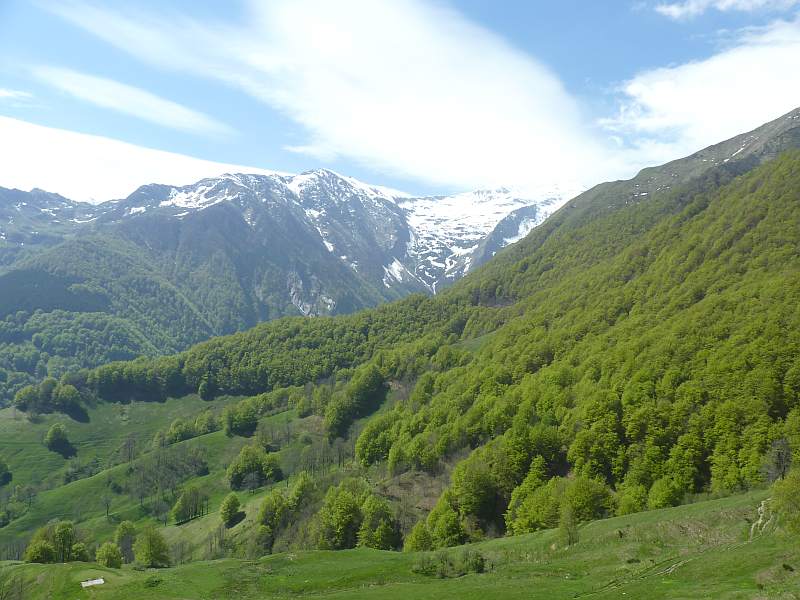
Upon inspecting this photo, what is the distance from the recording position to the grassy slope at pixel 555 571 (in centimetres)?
4469

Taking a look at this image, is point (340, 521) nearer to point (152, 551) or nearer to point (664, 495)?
point (152, 551)

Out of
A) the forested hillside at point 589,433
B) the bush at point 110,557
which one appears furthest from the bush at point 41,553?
the forested hillside at point 589,433

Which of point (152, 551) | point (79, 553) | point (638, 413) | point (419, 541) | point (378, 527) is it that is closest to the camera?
point (419, 541)

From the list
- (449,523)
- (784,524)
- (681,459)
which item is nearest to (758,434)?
(681,459)

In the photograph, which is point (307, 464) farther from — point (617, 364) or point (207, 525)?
point (617, 364)

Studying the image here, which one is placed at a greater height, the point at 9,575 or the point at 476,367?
the point at 476,367

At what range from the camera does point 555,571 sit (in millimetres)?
58125

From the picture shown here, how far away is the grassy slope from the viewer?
147ft

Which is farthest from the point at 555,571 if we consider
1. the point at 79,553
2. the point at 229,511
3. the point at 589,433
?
the point at 229,511

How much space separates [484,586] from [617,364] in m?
86.7

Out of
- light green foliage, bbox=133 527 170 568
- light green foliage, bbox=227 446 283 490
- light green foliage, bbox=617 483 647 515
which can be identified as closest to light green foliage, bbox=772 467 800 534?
light green foliage, bbox=617 483 647 515

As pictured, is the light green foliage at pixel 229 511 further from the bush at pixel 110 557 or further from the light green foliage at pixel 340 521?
the light green foliage at pixel 340 521

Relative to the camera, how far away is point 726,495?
251ft

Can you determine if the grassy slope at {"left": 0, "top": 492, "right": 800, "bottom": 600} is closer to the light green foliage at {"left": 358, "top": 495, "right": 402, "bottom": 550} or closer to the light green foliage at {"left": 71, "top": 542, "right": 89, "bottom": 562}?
the light green foliage at {"left": 358, "top": 495, "right": 402, "bottom": 550}
